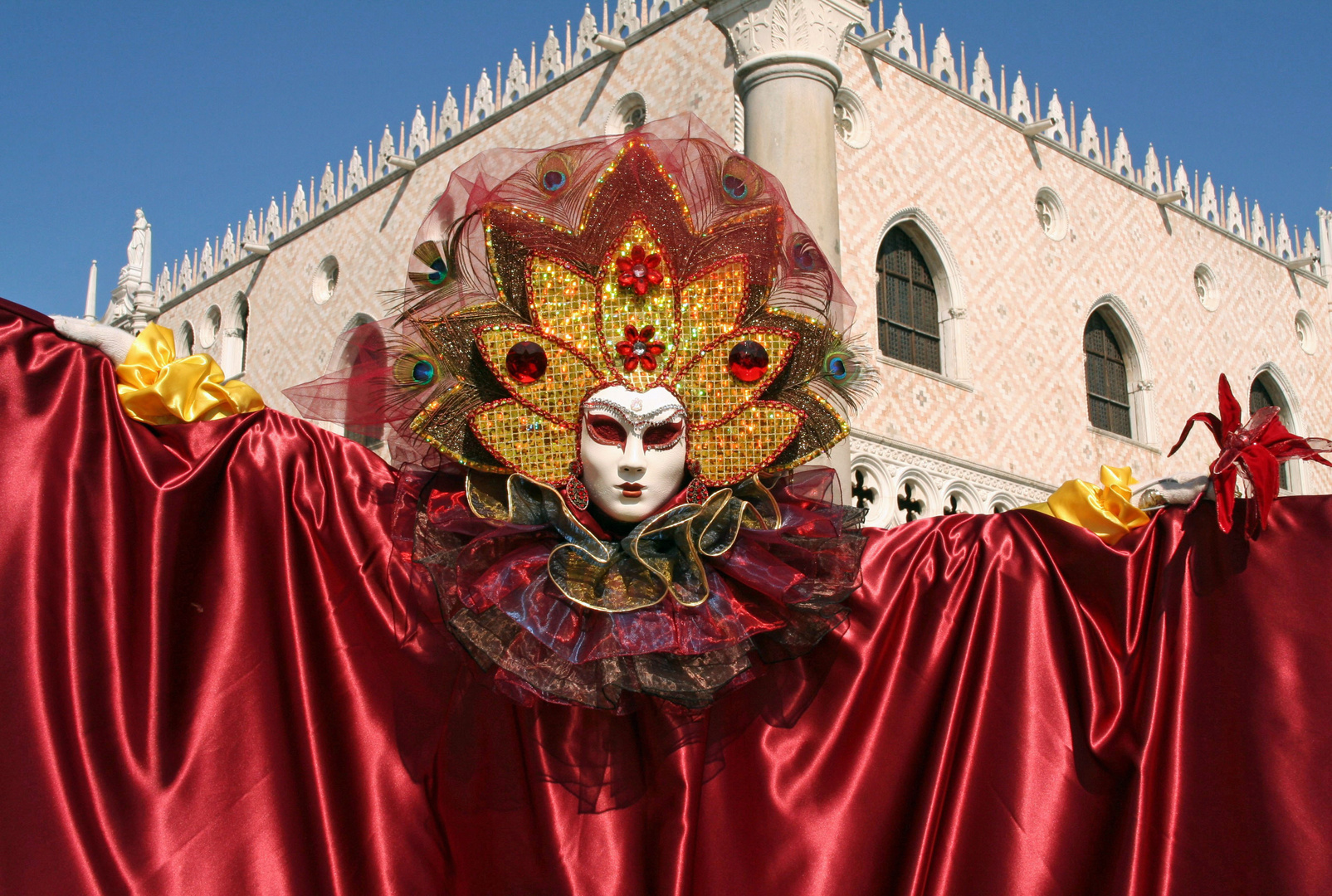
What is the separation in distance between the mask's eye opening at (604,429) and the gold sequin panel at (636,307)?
0.09m

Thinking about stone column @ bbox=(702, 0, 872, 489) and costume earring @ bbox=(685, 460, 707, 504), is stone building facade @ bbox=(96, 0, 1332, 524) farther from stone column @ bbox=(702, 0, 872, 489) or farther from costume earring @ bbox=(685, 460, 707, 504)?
costume earring @ bbox=(685, 460, 707, 504)

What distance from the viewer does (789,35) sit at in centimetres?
437

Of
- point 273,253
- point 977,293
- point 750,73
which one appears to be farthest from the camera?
point 273,253

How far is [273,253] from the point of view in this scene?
12781mm

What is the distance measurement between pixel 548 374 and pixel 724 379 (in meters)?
0.26

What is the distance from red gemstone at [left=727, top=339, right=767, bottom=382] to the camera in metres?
1.81

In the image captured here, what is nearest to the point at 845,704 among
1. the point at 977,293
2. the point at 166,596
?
the point at 166,596

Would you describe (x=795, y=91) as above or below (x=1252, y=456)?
above

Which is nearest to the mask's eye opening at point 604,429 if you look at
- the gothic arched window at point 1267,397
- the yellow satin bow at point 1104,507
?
the yellow satin bow at point 1104,507

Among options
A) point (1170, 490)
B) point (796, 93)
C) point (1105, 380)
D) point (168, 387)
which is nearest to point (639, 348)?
point (168, 387)

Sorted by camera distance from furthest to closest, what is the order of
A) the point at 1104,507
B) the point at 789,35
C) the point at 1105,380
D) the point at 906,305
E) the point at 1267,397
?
the point at 1267,397, the point at 1105,380, the point at 906,305, the point at 789,35, the point at 1104,507

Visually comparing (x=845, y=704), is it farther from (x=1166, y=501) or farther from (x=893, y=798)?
(x=1166, y=501)

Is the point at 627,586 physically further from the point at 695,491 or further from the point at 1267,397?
the point at 1267,397

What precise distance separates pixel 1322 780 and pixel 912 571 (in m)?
0.61
